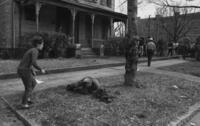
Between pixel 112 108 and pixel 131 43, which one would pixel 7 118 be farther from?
pixel 131 43

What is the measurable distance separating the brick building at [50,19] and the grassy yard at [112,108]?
980cm

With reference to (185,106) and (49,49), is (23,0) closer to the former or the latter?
(49,49)

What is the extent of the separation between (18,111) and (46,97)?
900 mm

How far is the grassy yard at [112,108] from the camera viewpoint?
3445mm

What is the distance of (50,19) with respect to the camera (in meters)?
16.5

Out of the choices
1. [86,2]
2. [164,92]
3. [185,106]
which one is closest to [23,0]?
[86,2]

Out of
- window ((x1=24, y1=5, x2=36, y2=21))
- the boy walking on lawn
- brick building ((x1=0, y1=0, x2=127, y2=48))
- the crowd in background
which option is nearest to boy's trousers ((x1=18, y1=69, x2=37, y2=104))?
the boy walking on lawn

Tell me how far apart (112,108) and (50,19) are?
14126 mm

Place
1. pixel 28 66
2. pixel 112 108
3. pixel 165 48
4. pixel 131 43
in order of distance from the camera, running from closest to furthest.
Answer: pixel 28 66 → pixel 112 108 → pixel 131 43 → pixel 165 48

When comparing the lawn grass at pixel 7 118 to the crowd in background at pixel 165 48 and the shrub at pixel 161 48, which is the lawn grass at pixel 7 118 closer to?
the crowd in background at pixel 165 48

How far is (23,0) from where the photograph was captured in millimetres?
13125

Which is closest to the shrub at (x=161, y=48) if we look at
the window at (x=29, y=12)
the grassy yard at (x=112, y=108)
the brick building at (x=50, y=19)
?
the brick building at (x=50, y=19)

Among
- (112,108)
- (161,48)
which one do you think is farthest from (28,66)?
(161,48)

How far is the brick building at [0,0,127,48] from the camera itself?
13.7m
